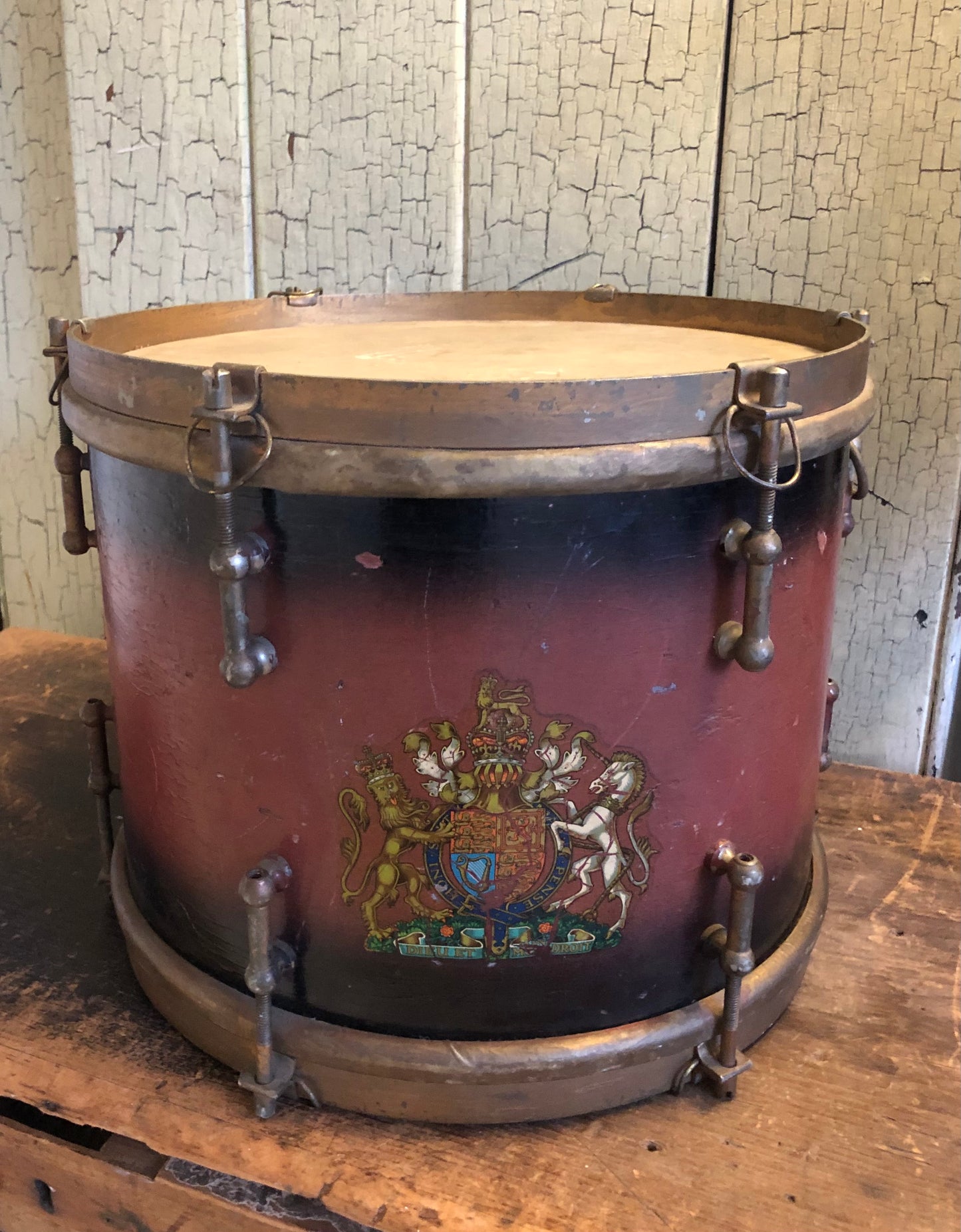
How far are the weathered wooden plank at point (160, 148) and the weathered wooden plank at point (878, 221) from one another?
0.76 meters

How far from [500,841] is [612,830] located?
10cm

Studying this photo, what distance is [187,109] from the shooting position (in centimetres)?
162

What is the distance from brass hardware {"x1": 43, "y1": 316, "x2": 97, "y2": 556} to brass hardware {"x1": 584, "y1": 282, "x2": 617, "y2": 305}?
64cm

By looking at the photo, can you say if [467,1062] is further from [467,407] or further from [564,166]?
[564,166]

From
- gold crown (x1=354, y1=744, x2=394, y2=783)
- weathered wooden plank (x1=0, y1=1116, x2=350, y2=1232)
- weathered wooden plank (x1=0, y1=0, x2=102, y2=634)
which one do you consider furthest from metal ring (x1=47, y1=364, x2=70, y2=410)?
weathered wooden plank (x1=0, y1=0, x2=102, y2=634)

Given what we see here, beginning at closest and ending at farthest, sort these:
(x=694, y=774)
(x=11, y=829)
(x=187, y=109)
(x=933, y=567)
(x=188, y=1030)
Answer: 1. (x=694, y=774)
2. (x=188, y=1030)
3. (x=11, y=829)
4. (x=933, y=567)
5. (x=187, y=109)

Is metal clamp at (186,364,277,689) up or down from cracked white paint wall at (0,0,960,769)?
down

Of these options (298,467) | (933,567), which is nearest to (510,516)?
(298,467)

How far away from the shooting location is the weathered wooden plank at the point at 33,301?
1750 millimetres

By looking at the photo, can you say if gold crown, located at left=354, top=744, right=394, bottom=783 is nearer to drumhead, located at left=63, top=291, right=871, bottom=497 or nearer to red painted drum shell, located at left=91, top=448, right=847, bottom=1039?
red painted drum shell, located at left=91, top=448, right=847, bottom=1039

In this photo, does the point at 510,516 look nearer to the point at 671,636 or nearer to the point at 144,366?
the point at 671,636

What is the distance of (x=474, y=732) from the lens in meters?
0.83

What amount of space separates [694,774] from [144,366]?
570 millimetres

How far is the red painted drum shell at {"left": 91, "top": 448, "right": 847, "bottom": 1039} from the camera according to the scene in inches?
32.1
